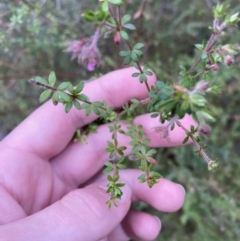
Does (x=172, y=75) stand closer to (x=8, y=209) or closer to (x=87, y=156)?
(x=87, y=156)

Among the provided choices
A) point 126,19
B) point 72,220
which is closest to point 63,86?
point 126,19

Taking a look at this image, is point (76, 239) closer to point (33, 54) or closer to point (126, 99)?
point (126, 99)

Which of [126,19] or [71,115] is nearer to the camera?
[126,19]

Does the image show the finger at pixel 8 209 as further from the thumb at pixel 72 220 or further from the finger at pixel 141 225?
the finger at pixel 141 225

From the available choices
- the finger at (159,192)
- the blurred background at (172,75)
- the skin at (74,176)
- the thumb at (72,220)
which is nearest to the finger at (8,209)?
the skin at (74,176)

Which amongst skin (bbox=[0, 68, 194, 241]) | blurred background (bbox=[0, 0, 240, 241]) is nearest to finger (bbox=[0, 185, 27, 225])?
skin (bbox=[0, 68, 194, 241])

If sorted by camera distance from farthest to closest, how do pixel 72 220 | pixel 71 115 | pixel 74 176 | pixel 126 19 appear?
pixel 74 176, pixel 71 115, pixel 72 220, pixel 126 19
